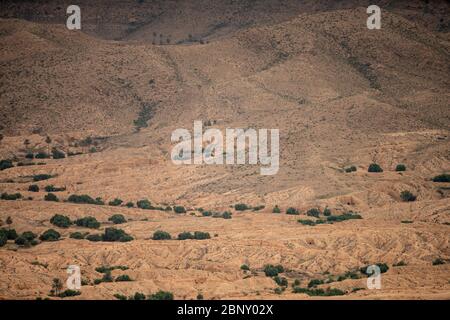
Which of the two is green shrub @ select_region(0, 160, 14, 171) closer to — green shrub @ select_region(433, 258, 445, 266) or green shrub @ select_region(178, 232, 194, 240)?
green shrub @ select_region(178, 232, 194, 240)

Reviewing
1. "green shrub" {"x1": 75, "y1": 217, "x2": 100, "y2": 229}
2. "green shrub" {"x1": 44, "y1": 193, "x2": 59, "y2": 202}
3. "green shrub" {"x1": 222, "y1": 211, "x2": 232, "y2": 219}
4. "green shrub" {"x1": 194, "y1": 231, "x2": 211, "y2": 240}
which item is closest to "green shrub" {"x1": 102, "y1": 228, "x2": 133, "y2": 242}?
"green shrub" {"x1": 194, "y1": 231, "x2": 211, "y2": 240}

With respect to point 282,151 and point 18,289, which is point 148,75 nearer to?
point 282,151

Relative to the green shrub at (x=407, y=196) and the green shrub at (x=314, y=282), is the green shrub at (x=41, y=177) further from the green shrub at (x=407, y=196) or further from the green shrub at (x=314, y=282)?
the green shrub at (x=314, y=282)

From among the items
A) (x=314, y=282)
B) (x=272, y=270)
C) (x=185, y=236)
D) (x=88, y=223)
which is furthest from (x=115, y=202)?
(x=314, y=282)

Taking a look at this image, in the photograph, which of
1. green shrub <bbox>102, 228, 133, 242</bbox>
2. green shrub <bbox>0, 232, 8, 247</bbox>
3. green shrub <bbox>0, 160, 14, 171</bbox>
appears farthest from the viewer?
green shrub <bbox>0, 160, 14, 171</bbox>

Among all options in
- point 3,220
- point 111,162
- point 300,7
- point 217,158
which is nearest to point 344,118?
point 217,158

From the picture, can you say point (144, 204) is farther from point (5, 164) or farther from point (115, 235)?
point (5, 164)
